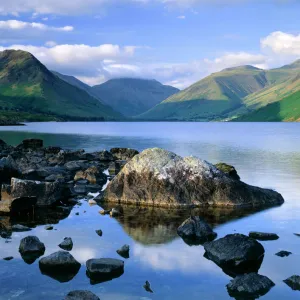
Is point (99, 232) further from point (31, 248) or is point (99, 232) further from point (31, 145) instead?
point (31, 145)

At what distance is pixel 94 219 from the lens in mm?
26984

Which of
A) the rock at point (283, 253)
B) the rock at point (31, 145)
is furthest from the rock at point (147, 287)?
the rock at point (31, 145)

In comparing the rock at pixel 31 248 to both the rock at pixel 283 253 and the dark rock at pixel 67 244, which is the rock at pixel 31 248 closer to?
the dark rock at pixel 67 244

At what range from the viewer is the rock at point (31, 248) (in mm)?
19603

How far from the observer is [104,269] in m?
17.7

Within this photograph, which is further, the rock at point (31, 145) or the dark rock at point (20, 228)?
the rock at point (31, 145)

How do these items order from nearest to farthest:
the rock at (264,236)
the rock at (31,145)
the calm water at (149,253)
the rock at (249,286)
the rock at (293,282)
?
the rock at (249,286) → the calm water at (149,253) → the rock at (293,282) → the rock at (264,236) → the rock at (31,145)

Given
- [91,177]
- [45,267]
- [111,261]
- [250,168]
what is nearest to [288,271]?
[111,261]

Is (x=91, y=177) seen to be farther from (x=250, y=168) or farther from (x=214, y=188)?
(x=250, y=168)

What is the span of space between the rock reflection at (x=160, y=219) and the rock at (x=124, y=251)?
1.59 meters

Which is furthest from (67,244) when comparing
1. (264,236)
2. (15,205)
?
(264,236)

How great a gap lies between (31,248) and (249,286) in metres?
9.99

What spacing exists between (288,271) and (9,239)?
44.0ft

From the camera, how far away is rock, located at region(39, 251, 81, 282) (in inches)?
689
